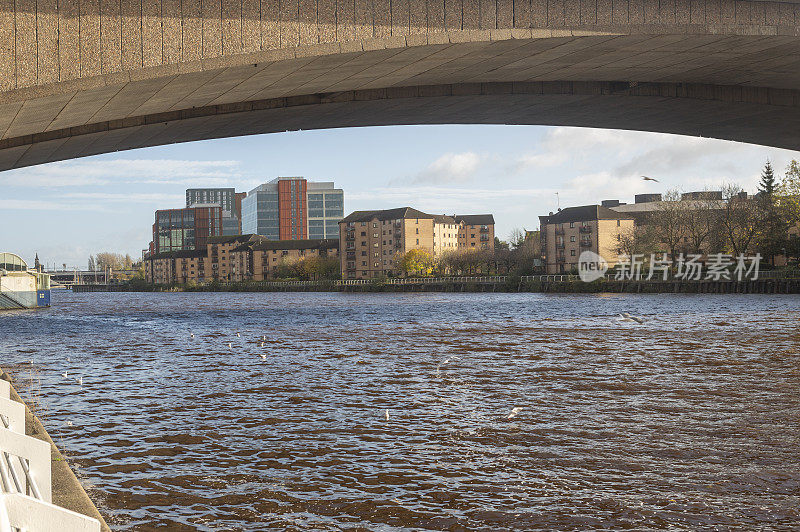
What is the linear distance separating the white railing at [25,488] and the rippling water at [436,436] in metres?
2.55

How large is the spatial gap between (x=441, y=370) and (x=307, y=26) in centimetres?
1062

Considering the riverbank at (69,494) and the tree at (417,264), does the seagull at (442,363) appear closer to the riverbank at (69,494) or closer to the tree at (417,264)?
the riverbank at (69,494)

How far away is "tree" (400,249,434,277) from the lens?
147 m

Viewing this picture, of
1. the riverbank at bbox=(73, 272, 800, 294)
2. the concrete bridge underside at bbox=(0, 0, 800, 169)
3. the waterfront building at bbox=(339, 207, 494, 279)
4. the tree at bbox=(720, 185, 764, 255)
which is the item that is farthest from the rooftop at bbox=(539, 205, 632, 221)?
the concrete bridge underside at bbox=(0, 0, 800, 169)

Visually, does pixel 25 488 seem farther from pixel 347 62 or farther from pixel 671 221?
pixel 671 221

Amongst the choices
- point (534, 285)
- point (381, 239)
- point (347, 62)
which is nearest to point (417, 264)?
point (381, 239)

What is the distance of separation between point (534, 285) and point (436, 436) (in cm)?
9243

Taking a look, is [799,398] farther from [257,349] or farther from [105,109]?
[257,349]

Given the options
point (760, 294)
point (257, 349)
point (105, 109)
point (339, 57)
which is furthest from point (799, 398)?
point (760, 294)

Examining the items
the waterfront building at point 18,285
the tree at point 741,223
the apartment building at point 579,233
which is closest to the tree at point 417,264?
Answer: the apartment building at point 579,233

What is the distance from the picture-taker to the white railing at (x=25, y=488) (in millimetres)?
3418

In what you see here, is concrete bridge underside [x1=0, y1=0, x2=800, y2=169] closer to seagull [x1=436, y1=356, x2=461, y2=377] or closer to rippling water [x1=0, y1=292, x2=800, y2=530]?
rippling water [x1=0, y1=292, x2=800, y2=530]

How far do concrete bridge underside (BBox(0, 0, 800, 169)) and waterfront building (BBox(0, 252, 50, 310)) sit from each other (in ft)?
201

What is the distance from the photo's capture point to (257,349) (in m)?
28.0
